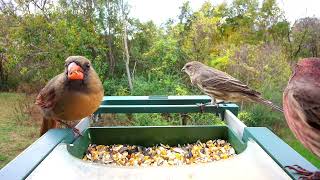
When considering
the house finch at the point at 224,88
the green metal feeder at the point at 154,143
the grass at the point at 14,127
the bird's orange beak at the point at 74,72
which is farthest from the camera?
the grass at the point at 14,127

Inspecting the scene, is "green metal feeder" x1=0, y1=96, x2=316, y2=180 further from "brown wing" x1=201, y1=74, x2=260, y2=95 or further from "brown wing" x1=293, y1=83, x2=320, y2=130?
"brown wing" x1=201, y1=74, x2=260, y2=95

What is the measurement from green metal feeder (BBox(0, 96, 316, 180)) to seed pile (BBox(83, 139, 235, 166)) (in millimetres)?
33

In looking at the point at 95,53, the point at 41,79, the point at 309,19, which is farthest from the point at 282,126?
the point at 41,79

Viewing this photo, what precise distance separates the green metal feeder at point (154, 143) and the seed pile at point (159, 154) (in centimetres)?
3

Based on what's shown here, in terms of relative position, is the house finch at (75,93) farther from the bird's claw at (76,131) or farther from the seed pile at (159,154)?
the seed pile at (159,154)

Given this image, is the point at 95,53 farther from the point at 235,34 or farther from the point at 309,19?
the point at 309,19

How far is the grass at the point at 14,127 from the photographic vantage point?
5496 mm

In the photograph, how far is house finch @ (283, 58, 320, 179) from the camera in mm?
1184

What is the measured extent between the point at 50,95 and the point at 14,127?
15.7 ft

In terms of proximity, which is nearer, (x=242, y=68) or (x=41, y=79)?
(x=242, y=68)

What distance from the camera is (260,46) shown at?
20.7 ft

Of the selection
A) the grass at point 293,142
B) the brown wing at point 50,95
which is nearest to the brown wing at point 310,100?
the brown wing at point 50,95

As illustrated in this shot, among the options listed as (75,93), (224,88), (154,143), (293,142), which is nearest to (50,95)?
(75,93)

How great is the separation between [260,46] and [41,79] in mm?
3206
